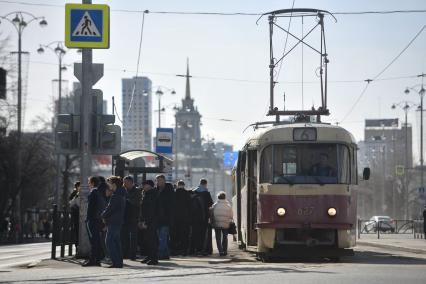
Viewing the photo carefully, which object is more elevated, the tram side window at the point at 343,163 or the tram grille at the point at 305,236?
the tram side window at the point at 343,163

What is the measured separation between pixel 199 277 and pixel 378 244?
2088 centimetres

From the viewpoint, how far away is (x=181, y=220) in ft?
77.9

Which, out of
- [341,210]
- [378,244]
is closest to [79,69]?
[341,210]

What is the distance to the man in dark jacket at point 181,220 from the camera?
23.4 metres

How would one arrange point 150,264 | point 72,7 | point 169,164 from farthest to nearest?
point 169,164
point 72,7
point 150,264

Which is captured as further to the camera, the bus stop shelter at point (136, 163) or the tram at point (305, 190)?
the bus stop shelter at point (136, 163)

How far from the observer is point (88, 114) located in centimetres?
2147

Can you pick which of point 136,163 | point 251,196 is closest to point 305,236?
point 251,196

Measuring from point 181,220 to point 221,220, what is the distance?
1.57m

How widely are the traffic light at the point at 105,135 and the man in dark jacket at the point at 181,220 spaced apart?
229cm

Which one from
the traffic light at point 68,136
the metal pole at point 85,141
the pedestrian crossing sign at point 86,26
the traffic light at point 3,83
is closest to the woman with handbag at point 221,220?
the metal pole at point 85,141

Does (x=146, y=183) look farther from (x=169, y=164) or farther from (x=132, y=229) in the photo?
(x=169, y=164)

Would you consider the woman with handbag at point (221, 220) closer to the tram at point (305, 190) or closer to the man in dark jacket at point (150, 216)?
the tram at point (305, 190)

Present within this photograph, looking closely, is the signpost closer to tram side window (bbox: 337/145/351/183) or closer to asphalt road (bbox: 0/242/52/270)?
asphalt road (bbox: 0/242/52/270)
